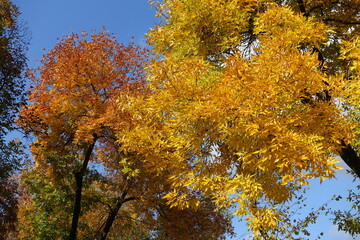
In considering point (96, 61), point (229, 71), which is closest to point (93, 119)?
point (96, 61)

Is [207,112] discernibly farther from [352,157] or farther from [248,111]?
[352,157]

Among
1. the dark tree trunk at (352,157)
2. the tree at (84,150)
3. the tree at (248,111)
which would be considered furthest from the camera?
the tree at (84,150)

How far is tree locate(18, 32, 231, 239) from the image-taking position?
1531 centimetres

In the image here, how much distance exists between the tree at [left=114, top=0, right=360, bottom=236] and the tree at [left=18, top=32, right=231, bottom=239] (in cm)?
514

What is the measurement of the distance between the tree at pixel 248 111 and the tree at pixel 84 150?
5138mm

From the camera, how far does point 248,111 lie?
7.01 m

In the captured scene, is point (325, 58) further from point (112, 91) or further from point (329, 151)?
point (112, 91)

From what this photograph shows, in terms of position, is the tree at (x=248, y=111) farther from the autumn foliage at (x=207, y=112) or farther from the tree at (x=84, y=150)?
the tree at (x=84, y=150)

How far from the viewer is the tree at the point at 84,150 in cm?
1531

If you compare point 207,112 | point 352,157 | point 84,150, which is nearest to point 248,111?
point 207,112

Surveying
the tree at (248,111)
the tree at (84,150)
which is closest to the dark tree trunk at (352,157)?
the tree at (248,111)

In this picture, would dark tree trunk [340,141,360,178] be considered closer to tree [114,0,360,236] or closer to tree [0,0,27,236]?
tree [114,0,360,236]

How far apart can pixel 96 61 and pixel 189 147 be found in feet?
30.6

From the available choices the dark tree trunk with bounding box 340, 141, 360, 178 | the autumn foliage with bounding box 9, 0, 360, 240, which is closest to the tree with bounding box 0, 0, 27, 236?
the autumn foliage with bounding box 9, 0, 360, 240
